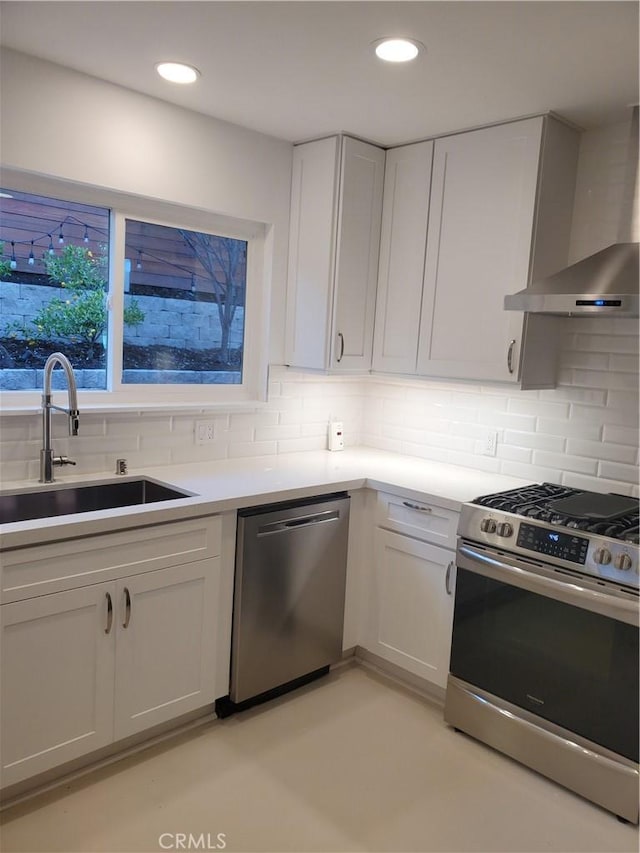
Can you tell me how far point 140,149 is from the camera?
267cm

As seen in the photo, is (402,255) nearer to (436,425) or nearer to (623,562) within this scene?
(436,425)

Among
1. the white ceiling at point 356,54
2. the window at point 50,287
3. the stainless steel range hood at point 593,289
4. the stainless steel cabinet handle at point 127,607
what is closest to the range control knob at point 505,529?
the stainless steel range hood at point 593,289

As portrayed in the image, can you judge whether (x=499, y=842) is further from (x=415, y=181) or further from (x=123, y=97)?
(x=123, y=97)

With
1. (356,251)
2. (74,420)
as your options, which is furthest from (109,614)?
(356,251)

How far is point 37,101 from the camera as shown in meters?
2.37

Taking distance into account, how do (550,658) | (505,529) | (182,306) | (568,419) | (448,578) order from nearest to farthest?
(550,658) < (505,529) < (448,578) < (568,419) < (182,306)

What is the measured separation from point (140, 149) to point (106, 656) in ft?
6.41

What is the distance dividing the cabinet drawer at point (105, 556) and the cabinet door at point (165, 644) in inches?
1.9

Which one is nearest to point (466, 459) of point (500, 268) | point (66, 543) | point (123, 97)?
point (500, 268)

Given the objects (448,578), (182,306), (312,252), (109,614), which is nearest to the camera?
(109,614)

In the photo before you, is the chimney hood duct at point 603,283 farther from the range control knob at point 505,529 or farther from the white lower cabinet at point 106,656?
the white lower cabinet at point 106,656

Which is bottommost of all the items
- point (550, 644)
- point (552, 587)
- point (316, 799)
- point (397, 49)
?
point (316, 799)

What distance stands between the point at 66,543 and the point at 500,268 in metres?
2.00

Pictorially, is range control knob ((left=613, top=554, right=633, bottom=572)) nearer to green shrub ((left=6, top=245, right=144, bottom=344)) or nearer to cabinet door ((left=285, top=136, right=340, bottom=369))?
cabinet door ((left=285, top=136, right=340, bottom=369))
